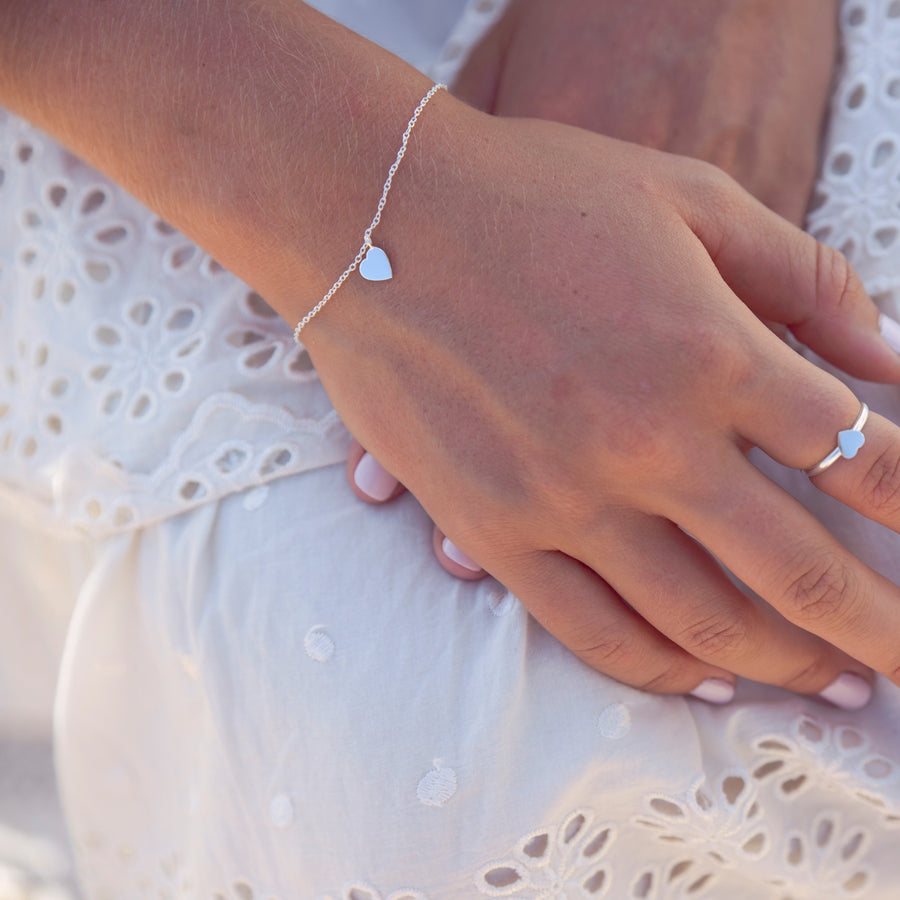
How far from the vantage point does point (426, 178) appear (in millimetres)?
910

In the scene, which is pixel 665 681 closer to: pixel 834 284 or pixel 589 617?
pixel 589 617

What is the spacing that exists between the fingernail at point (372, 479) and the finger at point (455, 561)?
80mm

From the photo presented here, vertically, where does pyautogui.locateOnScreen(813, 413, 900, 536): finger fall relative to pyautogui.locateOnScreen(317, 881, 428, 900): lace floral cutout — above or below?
above

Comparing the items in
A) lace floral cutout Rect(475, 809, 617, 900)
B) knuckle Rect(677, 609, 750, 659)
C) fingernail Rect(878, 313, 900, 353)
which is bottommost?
lace floral cutout Rect(475, 809, 617, 900)

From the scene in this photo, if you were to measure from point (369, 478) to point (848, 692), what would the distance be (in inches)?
24.0

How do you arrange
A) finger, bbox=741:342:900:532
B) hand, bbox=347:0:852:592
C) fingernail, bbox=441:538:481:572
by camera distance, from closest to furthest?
finger, bbox=741:342:900:532 → fingernail, bbox=441:538:481:572 → hand, bbox=347:0:852:592

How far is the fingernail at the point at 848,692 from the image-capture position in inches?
38.4

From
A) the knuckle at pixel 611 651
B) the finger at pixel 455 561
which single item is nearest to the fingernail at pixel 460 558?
the finger at pixel 455 561

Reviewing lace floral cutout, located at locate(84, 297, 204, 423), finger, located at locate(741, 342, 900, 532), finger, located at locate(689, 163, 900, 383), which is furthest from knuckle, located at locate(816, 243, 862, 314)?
lace floral cutout, located at locate(84, 297, 204, 423)

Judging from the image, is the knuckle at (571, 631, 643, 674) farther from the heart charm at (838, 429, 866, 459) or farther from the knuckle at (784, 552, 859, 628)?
the heart charm at (838, 429, 866, 459)

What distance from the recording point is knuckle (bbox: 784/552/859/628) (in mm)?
852

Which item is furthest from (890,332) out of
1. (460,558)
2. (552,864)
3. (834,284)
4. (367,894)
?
(367,894)

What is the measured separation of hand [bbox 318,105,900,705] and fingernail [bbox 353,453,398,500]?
0.04 meters

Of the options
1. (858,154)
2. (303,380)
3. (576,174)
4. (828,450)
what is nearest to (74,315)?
(303,380)
